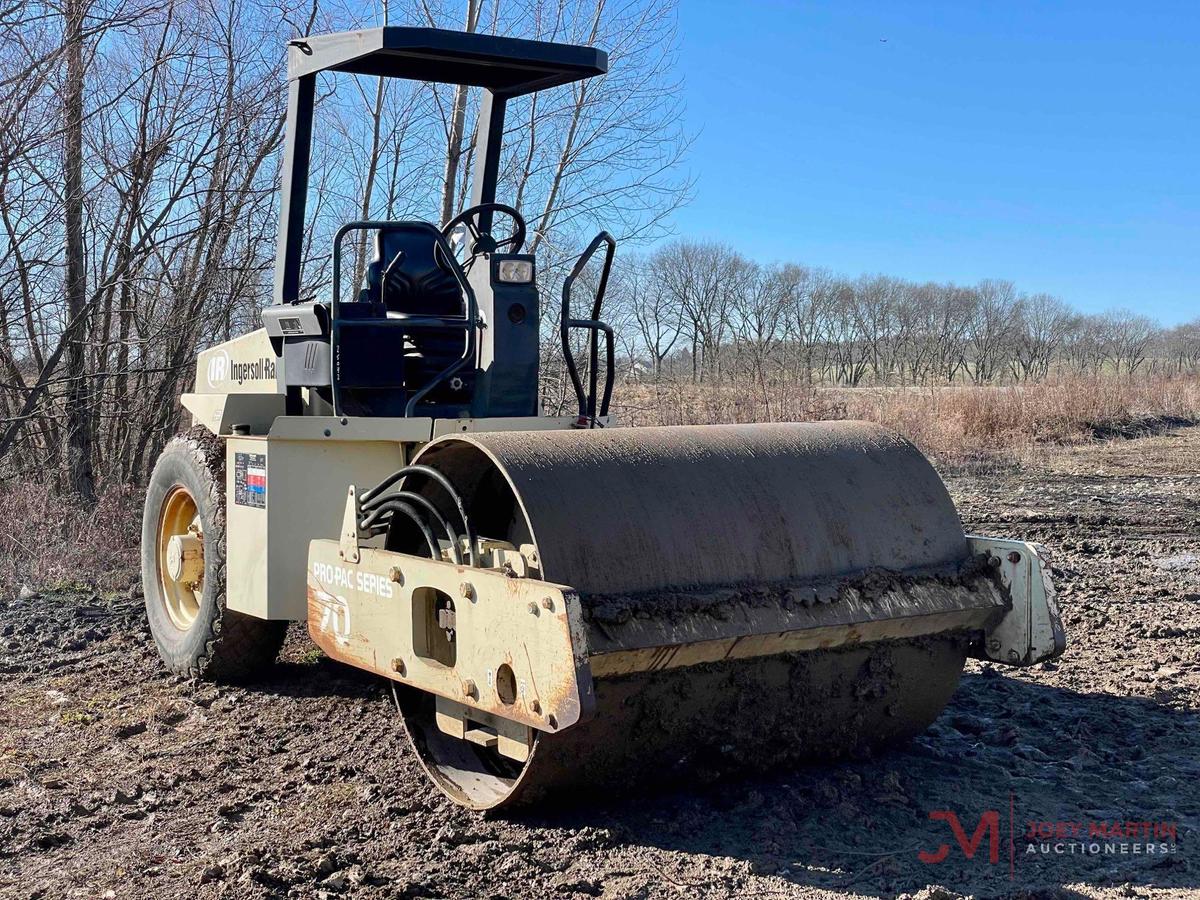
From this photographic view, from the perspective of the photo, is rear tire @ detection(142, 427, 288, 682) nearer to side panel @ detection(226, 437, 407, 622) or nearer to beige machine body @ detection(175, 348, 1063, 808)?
side panel @ detection(226, 437, 407, 622)

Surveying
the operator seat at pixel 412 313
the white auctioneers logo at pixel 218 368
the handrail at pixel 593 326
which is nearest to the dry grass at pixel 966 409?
the handrail at pixel 593 326

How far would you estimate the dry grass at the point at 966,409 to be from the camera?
16.7 metres

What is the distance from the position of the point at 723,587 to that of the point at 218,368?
10.8ft

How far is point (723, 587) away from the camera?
3.62m

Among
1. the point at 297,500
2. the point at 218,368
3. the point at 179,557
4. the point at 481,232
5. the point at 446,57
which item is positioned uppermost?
the point at 446,57

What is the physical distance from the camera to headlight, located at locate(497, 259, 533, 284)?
15.7ft

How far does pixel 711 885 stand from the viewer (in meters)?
3.25

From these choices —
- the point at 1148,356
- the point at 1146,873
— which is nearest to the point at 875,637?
the point at 1146,873

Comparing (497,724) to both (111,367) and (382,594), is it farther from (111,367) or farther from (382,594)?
(111,367)

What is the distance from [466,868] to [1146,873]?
6.00 ft

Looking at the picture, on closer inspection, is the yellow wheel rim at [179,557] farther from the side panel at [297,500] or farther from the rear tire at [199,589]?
the side panel at [297,500]

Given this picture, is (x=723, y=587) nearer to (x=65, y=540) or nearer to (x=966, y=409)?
(x=65, y=540)

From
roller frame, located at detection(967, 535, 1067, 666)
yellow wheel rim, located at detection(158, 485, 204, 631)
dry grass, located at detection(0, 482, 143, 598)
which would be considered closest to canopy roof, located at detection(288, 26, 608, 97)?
yellow wheel rim, located at detection(158, 485, 204, 631)

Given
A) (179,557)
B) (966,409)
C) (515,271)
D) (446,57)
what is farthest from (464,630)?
(966,409)
